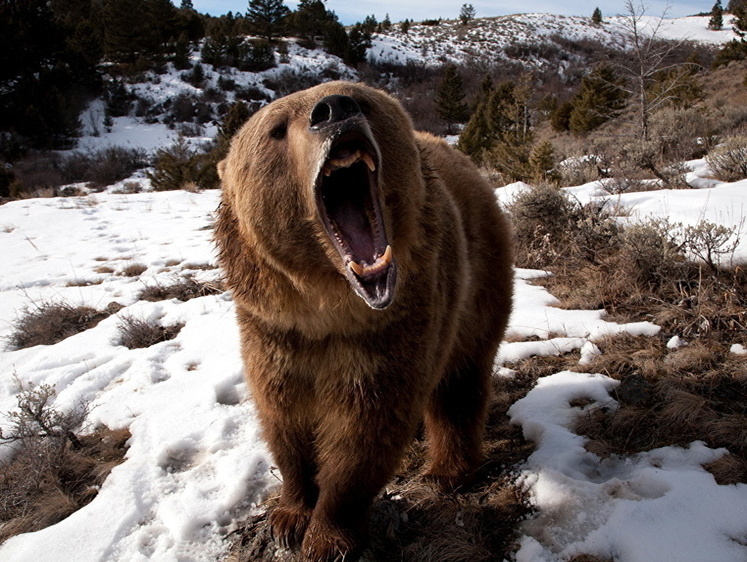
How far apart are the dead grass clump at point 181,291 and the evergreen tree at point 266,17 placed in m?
39.2

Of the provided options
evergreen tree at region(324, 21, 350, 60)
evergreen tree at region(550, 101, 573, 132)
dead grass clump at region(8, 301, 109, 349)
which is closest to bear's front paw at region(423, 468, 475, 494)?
dead grass clump at region(8, 301, 109, 349)

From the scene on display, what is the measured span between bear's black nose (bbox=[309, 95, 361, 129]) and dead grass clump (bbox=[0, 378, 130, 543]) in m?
2.50

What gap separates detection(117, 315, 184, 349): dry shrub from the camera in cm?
444

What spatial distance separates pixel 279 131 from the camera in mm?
1890

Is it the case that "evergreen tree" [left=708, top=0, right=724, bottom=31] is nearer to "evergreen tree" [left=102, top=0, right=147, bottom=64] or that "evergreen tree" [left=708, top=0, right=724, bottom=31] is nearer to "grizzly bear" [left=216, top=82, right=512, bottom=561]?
"evergreen tree" [left=102, top=0, right=147, bottom=64]

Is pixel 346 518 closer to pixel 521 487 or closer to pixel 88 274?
pixel 521 487

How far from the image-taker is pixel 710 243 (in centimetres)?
386

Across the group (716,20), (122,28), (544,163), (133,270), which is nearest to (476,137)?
(544,163)

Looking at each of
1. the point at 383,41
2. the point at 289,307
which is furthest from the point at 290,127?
the point at 383,41

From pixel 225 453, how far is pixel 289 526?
0.88 m

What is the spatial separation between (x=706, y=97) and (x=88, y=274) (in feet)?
76.9

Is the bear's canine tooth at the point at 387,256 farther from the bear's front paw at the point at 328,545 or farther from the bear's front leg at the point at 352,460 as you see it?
the bear's front paw at the point at 328,545

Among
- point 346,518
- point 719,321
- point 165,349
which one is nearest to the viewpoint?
point 346,518

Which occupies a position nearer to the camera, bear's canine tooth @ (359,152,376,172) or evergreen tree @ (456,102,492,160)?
bear's canine tooth @ (359,152,376,172)
